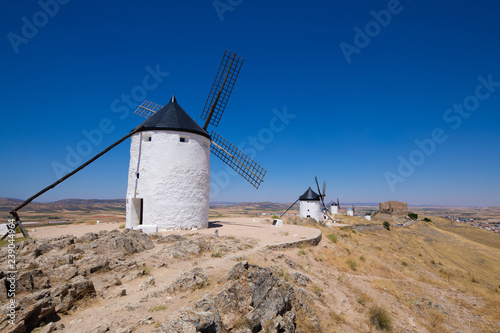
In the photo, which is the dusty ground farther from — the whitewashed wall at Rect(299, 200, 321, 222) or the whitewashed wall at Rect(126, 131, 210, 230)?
the whitewashed wall at Rect(299, 200, 321, 222)

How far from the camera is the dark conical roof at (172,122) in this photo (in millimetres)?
15450

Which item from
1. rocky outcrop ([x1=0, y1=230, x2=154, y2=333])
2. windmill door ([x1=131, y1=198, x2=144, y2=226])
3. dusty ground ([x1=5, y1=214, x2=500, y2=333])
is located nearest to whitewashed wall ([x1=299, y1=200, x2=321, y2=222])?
dusty ground ([x1=5, y1=214, x2=500, y2=333])

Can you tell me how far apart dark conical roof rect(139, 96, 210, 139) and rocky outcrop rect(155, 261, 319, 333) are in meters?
10.9

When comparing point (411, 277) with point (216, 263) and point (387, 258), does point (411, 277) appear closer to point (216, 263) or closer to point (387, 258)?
point (387, 258)

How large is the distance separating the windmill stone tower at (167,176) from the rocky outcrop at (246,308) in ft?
30.0

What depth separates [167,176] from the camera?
15000 mm

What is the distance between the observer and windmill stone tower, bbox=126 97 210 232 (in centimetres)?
1488

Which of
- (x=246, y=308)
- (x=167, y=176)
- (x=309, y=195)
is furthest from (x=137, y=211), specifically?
(x=309, y=195)

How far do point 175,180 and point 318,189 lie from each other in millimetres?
27818

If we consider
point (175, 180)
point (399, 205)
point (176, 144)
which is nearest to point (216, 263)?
point (175, 180)

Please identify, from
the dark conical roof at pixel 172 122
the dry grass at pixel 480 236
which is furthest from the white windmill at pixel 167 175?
the dry grass at pixel 480 236

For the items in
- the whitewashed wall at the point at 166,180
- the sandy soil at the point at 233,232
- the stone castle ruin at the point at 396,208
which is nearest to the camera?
the sandy soil at the point at 233,232

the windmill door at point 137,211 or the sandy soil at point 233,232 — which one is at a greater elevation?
the windmill door at point 137,211

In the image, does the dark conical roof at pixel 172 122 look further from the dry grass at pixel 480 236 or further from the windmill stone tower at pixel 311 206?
the dry grass at pixel 480 236
